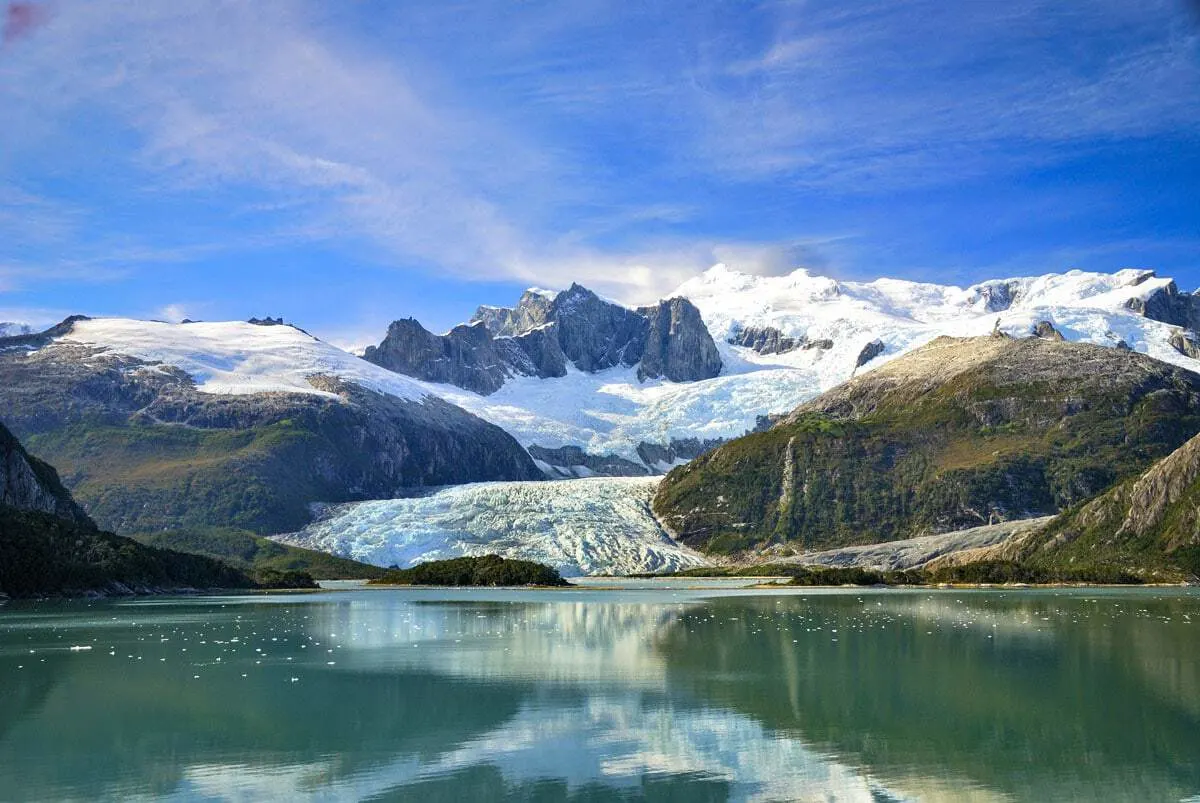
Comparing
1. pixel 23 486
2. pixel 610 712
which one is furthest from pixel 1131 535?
pixel 23 486

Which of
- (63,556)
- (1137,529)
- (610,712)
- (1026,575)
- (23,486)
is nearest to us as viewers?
(610,712)

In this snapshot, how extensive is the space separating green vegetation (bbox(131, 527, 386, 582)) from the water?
120 meters

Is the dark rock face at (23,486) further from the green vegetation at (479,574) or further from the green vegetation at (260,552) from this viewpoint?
the green vegetation at (260,552)

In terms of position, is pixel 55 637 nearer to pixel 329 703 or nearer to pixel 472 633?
pixel 472 633

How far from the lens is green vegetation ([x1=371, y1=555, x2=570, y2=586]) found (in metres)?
141

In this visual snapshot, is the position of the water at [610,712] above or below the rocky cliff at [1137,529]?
below

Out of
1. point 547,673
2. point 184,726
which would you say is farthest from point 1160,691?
point 184,726

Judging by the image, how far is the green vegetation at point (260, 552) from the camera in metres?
182

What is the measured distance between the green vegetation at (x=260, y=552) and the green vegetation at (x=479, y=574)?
31.4m

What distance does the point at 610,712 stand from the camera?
34312 mm

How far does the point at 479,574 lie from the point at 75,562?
4962cm

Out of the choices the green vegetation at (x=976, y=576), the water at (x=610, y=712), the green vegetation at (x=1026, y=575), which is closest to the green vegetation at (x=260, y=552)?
the green vegetation at (x=976, y=576)

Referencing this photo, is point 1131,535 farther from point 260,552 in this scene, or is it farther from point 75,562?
point 260,552

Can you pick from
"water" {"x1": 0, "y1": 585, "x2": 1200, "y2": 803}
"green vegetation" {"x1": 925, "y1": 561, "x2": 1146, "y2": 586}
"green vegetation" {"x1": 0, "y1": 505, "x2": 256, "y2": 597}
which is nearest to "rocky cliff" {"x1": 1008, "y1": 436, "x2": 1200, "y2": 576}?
"green vegetation" {"x1": 925, "y1": 561, "x2": 1146, "y2": 586}
